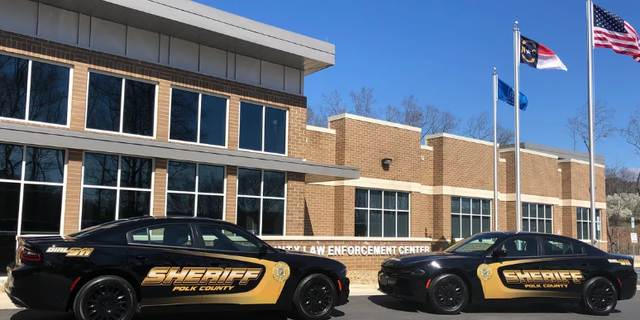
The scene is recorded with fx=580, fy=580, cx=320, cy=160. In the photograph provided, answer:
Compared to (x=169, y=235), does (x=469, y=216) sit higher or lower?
higher

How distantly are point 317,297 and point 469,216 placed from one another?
63.4 feet

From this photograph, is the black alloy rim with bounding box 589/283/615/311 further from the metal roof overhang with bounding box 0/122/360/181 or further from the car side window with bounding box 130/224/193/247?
the metal roof overhang with bounding box 0/122/360/181

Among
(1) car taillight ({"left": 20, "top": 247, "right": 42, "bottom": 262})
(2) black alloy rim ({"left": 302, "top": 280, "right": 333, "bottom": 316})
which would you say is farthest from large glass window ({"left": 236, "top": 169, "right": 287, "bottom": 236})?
(1) car taillight ({"left": 20, "top": 247, "right": 42, "bottom": 262})

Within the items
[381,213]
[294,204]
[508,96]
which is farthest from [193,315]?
[508,96]

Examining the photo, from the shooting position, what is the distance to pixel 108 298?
24.1 feet

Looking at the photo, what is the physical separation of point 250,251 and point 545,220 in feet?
86.5

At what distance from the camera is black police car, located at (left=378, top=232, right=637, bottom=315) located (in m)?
9.92

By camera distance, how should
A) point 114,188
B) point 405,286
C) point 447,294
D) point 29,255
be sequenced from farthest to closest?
point 114,188, point 405,286, point 447,294, point 29,255

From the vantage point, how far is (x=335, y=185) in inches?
854

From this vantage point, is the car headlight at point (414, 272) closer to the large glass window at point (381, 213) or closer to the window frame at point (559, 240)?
the window frame at point (559, 240)

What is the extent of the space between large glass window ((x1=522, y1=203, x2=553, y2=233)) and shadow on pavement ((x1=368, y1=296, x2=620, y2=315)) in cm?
1907

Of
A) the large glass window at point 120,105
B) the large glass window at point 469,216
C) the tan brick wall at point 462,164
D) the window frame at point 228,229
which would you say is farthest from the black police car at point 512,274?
the large glass window at point 469,216

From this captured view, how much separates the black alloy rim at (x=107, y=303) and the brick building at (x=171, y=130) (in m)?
6.68

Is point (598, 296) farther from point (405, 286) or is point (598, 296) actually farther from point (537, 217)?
point (537, 217)
